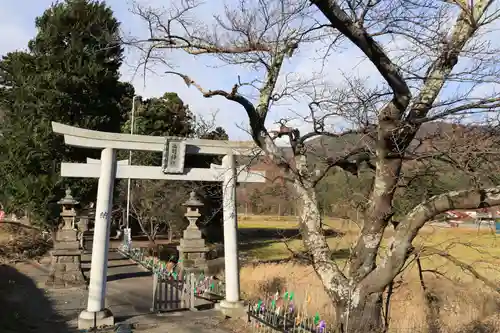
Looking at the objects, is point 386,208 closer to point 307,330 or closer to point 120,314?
point 307,330

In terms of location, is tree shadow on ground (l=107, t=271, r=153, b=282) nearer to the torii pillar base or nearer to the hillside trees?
the hillside trees

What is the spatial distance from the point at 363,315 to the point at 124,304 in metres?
7.82

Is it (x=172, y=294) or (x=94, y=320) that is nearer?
(x=94, y=320)

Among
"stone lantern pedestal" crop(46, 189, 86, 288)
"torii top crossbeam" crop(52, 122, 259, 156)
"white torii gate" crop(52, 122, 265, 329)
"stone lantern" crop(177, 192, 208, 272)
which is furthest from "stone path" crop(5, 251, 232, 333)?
"torii top crossbeam" crop(52, 122, 259, 156)

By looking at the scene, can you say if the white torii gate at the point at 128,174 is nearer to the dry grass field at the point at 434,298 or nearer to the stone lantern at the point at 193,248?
the dry grass field at the point at 434,298

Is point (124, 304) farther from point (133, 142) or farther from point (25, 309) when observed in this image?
point (133, 142)

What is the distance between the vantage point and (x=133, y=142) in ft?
28.4

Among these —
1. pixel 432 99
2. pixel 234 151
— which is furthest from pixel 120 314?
pixel 432 99

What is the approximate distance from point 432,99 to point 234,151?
17.8ft

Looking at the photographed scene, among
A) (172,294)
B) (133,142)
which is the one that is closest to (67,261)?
(172,294)

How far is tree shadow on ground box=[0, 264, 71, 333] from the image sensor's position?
8.36 meters

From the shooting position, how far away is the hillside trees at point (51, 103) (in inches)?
693

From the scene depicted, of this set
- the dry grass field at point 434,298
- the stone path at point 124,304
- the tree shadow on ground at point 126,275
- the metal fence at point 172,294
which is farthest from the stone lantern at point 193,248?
the metal fence at point 172,294

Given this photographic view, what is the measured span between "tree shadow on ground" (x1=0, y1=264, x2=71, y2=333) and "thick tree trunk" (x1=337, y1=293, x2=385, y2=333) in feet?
19.8
